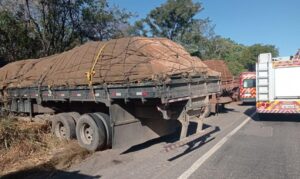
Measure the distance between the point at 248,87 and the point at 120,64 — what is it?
1528 cm

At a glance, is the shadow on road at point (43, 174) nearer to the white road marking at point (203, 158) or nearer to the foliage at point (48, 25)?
the white road marking at point (203, 158)

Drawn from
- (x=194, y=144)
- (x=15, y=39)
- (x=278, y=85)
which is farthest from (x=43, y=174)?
(x=15, y=39)

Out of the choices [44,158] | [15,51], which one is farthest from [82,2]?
[44,158]

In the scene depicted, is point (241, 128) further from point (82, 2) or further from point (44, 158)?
point (82, 2)

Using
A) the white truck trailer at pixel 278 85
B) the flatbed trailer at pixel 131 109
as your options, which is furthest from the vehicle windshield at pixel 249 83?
the flatbed trailer at pixel 131 109

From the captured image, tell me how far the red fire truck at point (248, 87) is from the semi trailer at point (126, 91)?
1229 centimetres

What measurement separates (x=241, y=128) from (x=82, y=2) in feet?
53.1

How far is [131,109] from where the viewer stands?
8.23 metres

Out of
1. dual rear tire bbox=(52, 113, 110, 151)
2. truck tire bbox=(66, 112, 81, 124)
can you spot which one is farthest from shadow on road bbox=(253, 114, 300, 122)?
dual rear tire bbox=(52, 113, 110, 151)

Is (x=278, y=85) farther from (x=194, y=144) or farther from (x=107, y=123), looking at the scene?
(x=107, y=123)

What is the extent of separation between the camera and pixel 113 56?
8.45 m

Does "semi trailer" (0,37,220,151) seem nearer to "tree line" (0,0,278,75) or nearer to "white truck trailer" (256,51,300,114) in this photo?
"white truck trailer" (256,51,300,114)

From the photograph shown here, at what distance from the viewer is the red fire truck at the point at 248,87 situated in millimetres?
21453

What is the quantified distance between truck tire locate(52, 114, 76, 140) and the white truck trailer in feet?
23.4
